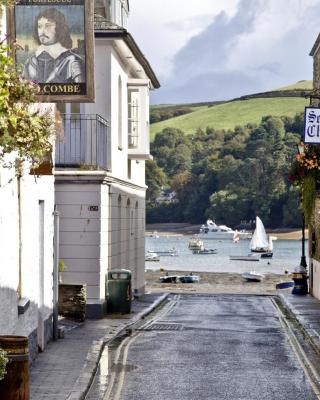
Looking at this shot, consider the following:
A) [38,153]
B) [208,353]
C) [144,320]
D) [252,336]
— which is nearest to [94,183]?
[144,320]

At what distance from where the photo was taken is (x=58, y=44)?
50.9ft

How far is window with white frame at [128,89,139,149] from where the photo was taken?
123 ft

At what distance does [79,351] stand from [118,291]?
974cm

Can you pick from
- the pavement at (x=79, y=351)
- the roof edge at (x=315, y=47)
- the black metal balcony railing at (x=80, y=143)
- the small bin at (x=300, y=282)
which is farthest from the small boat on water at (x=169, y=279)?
the black metal balcony railing at (x=80, y=143)

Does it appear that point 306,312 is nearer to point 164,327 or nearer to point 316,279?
point 164,327

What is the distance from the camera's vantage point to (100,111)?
32250 mm

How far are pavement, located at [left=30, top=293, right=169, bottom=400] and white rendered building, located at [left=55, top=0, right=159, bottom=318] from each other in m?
2.01

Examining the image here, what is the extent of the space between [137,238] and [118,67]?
10.1 meters

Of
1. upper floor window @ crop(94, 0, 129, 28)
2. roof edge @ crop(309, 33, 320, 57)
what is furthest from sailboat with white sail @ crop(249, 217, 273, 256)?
upper floor window @ crop(94, 0, 129, 28)

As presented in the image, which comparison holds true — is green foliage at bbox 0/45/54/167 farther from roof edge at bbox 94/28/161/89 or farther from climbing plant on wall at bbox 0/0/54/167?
roof edge at bbox 94/28/161/89

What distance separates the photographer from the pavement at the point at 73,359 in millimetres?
16227

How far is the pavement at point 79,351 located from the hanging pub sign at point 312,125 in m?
5.03

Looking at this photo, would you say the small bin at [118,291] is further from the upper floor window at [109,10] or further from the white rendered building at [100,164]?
the upper floor window at [109,10]

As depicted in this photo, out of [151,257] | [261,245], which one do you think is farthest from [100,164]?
[261,245]
